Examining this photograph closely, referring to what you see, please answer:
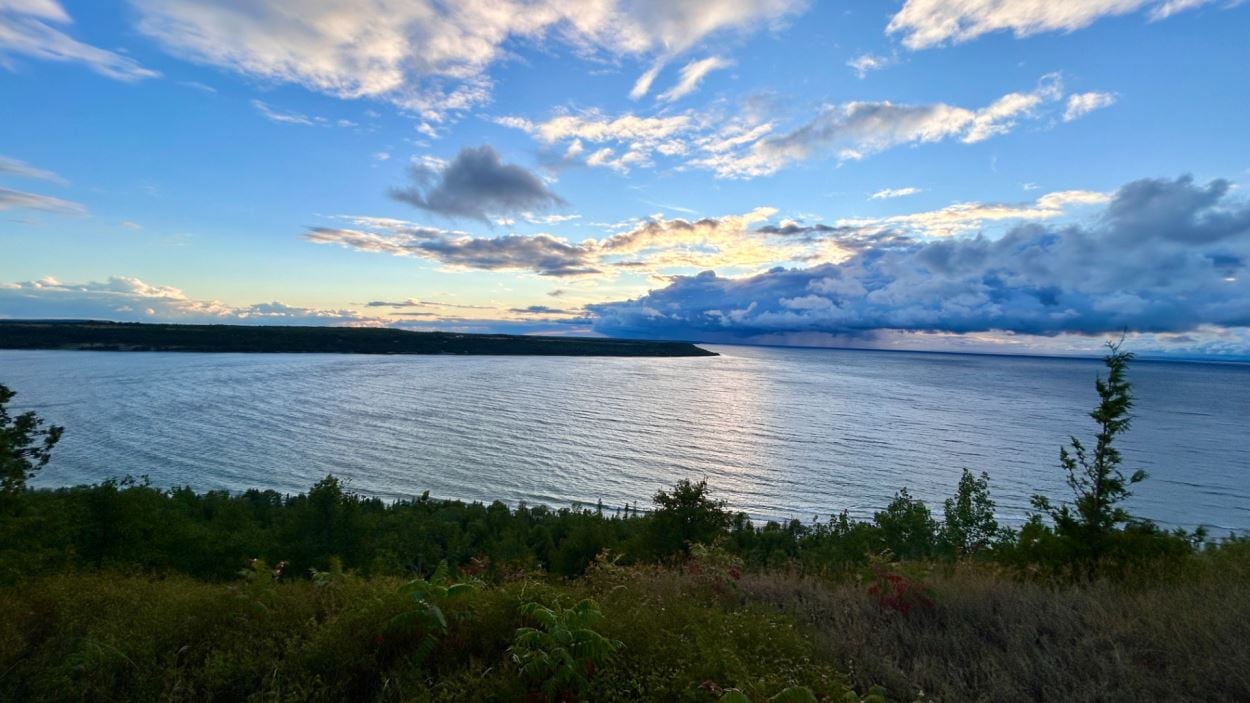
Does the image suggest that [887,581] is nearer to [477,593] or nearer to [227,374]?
[477,593]

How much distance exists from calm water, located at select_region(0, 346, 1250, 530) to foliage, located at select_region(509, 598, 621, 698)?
45.2m

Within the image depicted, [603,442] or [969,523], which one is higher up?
[969,523]

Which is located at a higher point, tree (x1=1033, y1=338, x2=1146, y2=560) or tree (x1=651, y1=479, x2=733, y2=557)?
tree (x1=1033, y1=338, x2=1146, y2=560)

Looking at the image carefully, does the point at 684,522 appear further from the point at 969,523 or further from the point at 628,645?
the point at 628,645

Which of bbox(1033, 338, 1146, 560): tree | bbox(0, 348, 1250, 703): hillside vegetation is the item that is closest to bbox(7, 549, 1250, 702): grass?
bbox(0, 348, 1250, 703): hillside vegetation

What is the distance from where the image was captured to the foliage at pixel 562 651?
520cm

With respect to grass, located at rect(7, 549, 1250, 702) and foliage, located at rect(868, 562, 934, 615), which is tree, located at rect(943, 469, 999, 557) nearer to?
foliage, located at rect(868, 562, 934, 615)

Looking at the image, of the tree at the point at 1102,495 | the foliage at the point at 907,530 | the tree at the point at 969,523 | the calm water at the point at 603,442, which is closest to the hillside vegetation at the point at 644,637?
the tree at the point at 1102,495

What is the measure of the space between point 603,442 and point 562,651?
69.4 m

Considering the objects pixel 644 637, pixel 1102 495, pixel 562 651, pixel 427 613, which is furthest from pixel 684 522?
pixel 562 651

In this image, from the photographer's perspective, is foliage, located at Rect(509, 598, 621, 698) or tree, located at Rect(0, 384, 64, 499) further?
tree, located at Rect(0, 384, 64, 499)

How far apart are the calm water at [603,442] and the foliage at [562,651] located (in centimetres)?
4523

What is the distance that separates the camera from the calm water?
54.5 metres

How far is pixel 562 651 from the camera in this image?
531cm
